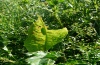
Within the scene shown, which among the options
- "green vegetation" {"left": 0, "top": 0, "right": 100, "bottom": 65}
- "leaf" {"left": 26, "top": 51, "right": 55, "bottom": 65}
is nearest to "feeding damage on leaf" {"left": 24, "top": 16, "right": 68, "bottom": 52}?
"green vegetation" {"left": 0, "top": 0, "right": 100, "bottom": 65}

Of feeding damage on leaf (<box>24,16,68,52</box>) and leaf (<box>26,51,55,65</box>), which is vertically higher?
feeding damage on leaf (<box>24,16,68,52</box>)

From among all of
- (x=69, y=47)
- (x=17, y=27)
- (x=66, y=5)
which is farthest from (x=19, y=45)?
(x=66, y=5)

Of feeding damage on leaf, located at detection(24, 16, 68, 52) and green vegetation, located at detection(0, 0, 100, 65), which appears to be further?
feeding damage on leaf, located at detection(24, 16, 68, 52)

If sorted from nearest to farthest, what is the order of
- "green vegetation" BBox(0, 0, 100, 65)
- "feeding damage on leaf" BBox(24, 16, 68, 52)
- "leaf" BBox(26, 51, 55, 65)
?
"leaf" BBox(26, 51, 55, 65)
"green vegetation" BBox(0, 0, 100, 65)
"feeding damage on leaf" BBox(24, 16, 68, 52)

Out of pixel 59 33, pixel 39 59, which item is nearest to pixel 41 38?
pixel 59 33

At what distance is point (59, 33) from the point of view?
1.60 metres

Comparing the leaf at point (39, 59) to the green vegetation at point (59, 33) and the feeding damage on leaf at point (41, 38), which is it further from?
the feeding damage on leaf at point (41, 38)

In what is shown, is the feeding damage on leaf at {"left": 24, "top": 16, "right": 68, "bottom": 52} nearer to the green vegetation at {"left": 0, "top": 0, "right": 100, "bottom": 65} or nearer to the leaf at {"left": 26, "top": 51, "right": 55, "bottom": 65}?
the green vegetation at {"left": 0, "top": 0, "right": 100, "bottom": 65}

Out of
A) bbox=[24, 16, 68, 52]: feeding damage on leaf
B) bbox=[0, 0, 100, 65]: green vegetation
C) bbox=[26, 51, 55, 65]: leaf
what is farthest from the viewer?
bbox=[24, 16, 68, 52]: feeding damage on leaf

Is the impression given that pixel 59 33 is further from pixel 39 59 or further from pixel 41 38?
pixel 39 59

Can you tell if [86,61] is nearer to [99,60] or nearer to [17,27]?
[99,60]

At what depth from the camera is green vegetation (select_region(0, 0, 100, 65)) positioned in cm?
143

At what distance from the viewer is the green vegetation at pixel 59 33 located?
1.43 metres

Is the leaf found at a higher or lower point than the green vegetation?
lower
